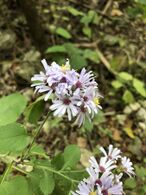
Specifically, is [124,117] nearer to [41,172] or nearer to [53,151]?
[53,151]

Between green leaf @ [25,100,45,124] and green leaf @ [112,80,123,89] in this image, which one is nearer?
green leaf @ [25,100,45,124]

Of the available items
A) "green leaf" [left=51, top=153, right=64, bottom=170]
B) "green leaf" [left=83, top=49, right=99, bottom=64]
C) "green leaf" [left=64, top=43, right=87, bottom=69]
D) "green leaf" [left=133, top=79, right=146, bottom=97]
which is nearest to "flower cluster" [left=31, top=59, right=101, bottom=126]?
"green leaf" [left=51, top=153, right=64, bottom=170]

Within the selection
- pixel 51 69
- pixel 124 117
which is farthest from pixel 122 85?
pixel 51 69

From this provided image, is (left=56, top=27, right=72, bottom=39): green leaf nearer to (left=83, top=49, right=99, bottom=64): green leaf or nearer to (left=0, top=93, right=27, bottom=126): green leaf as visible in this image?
(left=83, top=49, right=99, bottom=64): green leaf

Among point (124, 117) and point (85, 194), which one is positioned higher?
point (85, 194)

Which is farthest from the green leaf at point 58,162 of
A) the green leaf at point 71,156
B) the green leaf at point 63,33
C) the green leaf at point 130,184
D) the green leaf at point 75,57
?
the green leaf at point 63,33

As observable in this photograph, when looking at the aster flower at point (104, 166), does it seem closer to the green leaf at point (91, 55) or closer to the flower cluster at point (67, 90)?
the flower cluster at point (67, 90)
